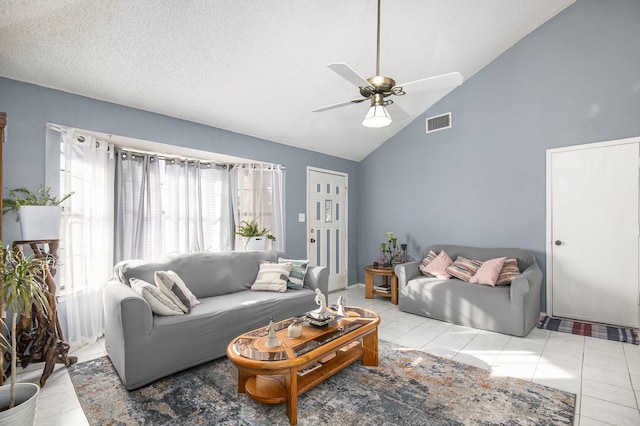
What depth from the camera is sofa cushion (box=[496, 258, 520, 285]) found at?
360cm

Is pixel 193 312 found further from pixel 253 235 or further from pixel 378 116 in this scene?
pixel 378 116

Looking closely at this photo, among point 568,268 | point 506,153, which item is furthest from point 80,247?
point 568,268

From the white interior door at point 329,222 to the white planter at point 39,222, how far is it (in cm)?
315

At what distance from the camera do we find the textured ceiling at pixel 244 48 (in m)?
2.31

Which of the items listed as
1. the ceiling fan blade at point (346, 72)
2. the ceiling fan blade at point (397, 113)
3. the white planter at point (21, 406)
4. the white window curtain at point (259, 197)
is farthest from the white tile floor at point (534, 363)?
the ceiling fan blade at point (397, 113)

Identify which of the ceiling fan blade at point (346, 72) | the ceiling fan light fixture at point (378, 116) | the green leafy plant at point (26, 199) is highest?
the ceiling fan blade at point (346, 72)

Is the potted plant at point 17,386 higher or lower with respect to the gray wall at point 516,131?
lower

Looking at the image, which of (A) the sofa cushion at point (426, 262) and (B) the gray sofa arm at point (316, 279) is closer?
(B) the gray sofa arm at point (316, 279)

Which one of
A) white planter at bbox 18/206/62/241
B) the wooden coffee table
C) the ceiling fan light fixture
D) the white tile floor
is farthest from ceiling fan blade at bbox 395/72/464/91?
white planter at bbox 18/206/62/241

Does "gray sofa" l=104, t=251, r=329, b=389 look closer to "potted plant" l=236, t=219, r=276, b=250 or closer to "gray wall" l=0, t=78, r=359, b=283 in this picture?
"potted plant" l=236, t=219, r=276, b=250

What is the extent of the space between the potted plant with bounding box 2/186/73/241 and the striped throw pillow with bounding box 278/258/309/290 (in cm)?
215

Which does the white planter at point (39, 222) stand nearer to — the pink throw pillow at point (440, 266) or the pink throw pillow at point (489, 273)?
the pink throw pillow at point (440, 266)

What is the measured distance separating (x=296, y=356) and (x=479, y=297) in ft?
8.17

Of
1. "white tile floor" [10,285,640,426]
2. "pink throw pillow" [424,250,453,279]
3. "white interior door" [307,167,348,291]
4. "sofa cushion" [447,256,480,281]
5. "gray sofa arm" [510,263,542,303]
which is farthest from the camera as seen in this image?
"white interior door" [307,167,348,291]
